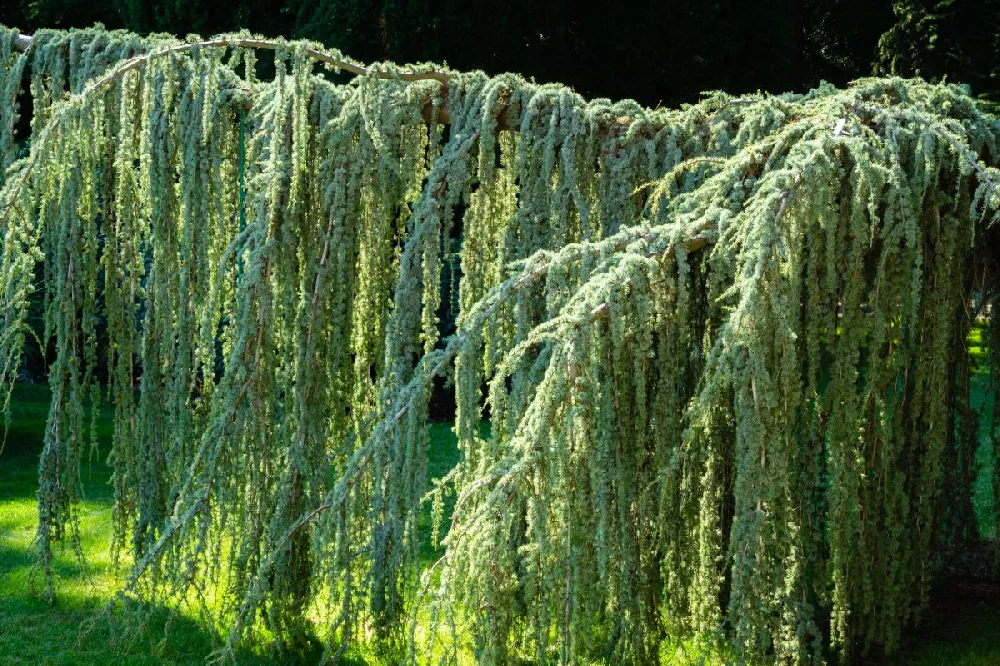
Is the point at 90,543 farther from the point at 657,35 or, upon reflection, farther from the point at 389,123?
the point at 657,35

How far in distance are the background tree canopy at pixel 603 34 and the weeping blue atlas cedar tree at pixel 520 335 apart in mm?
3287

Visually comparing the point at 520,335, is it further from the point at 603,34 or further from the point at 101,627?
the point at 603,34

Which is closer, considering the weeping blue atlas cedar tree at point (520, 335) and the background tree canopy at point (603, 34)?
the weeping blue atlas cedar tree at point (520, 335)

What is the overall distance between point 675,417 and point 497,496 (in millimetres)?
599

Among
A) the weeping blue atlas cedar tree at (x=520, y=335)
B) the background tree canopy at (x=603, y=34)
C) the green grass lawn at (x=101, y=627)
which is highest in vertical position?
the background tree canopy at (x=603, y=34)

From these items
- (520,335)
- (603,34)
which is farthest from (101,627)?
(603,34)

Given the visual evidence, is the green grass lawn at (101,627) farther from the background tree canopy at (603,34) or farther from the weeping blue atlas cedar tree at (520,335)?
the background tree canopy at (603,34)

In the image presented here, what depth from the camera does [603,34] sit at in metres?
7.71

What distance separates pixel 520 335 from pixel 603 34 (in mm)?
5274

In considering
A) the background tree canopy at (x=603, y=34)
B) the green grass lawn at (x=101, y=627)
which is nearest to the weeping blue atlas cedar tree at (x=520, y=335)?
the green grass lawn at (x=101, y=627)

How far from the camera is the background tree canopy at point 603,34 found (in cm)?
682

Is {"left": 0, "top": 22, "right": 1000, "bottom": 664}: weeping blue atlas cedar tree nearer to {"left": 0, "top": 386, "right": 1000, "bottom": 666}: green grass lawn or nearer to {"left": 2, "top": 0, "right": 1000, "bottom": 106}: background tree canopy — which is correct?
{"left": 0, "top": 386, "right": 1000, "bottom": 666}: green grass lawn

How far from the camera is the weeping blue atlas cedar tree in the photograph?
2.45 metres

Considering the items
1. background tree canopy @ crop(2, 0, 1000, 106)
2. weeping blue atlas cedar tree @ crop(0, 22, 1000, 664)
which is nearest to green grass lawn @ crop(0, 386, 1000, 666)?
weeping blue atlas cedar tree @ crop(0, 22, 1000, 664)
